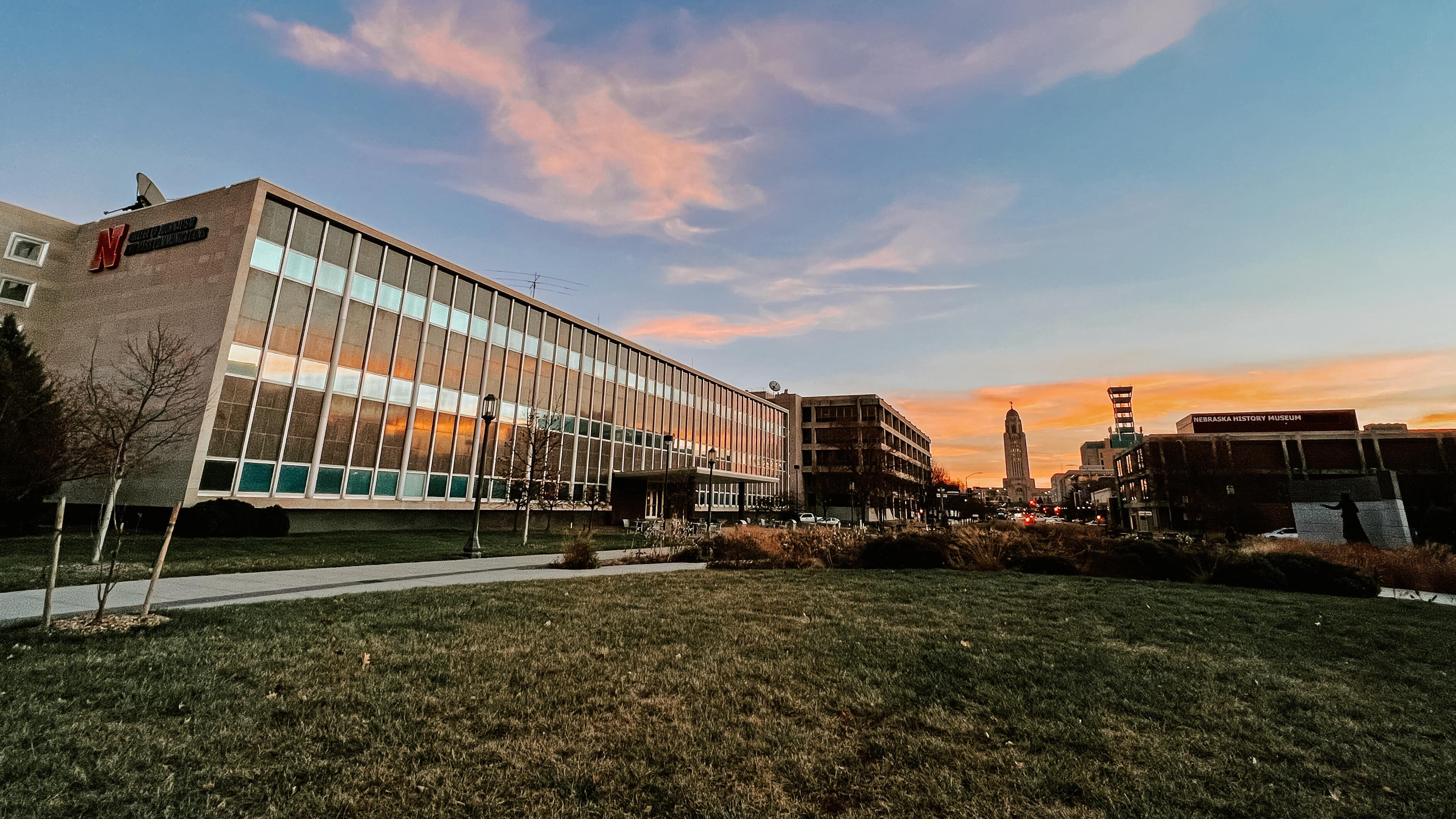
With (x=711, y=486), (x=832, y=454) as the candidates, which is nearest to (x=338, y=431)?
(x=711, y=486)

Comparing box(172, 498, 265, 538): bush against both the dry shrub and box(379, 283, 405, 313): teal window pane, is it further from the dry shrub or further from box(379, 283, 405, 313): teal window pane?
the dry shrub

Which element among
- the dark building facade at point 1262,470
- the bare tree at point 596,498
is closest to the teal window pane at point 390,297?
the bare tree at point 596,498

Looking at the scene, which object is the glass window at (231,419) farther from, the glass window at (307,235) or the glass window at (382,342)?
the glass window at (307,235)

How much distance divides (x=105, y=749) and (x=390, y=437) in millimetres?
32283

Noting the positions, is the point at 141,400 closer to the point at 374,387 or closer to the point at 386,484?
the point at 374,387

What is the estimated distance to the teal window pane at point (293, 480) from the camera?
2761 cm

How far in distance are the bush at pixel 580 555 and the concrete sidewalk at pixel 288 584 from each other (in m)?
0.26

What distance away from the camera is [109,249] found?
30.9m

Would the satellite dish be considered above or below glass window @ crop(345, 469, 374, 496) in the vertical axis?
above

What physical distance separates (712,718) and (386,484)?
33226 millimetres

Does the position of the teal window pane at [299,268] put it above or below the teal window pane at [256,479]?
above

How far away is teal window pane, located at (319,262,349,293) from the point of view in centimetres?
2975

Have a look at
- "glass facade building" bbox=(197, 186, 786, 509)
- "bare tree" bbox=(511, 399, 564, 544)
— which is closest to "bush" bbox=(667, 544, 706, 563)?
"glass facade building" bbox=(197, 186, 786, 509)

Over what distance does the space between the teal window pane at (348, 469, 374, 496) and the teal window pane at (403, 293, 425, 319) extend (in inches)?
362
